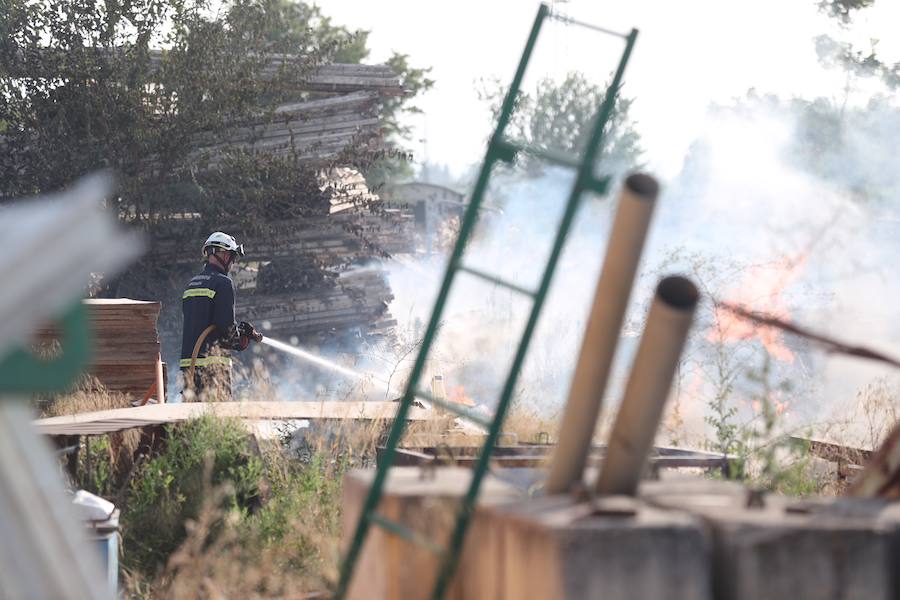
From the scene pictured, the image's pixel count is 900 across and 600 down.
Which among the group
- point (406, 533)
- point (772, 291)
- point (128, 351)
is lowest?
point (128, 351)

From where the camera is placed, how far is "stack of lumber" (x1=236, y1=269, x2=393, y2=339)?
18625 millimetres

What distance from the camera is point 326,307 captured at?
62.8 feet

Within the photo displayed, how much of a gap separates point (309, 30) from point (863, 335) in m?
→ 10.4

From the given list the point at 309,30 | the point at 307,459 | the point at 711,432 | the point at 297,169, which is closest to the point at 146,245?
the point at 297,169

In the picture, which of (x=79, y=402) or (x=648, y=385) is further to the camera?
(x=79, y=402)

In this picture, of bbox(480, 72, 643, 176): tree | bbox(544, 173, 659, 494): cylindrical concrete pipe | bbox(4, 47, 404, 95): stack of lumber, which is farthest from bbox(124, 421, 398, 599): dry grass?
bbox(480, 72, 643, 176): tree

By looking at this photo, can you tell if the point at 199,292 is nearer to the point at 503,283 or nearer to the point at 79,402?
the point at 79,402

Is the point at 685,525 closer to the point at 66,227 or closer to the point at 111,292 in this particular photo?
the point at 66,227

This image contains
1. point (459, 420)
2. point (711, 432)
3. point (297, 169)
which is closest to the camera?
point (459, 420)

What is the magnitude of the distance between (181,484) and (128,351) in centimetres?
410

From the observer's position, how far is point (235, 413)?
8688mm

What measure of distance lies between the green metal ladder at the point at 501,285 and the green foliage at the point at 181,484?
341cm

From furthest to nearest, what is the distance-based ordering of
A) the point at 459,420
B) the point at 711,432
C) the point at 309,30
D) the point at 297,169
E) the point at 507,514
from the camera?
the point at 309,30
the point at 297,169
the point at 711,432
the point at 459,420
the point at 507,514

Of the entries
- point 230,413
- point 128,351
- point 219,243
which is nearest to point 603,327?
point 230,413
